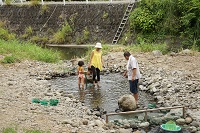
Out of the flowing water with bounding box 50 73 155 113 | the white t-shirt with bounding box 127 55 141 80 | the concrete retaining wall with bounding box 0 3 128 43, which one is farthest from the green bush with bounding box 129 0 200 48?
the white t-shirt with bounding box 127 55 141 80

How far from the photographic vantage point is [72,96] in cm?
1109

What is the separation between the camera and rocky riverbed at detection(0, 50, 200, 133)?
7.86 metres

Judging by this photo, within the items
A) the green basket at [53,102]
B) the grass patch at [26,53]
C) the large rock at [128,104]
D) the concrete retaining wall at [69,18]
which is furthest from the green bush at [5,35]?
the large rock at [128,104]

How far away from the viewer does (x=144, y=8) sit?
21.2 m

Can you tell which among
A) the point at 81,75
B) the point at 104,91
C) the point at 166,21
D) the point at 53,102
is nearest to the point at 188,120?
the point at 53,102

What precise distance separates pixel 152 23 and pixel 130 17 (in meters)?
1.74

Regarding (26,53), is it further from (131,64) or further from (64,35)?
(131,64)

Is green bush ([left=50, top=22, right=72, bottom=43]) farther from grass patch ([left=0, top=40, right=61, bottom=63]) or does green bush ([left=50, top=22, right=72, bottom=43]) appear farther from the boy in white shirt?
the boy in white shirt

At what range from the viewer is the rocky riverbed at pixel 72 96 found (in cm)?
786

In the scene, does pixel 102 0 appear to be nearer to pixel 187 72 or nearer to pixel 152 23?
pixel 152 23

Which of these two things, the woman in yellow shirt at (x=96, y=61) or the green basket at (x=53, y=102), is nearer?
the green basket at (x=53, y=102)

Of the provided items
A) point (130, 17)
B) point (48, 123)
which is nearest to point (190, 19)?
point (130, 17)

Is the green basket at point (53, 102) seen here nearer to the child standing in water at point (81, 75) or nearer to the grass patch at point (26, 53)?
the child standing in water at point (81, 75)

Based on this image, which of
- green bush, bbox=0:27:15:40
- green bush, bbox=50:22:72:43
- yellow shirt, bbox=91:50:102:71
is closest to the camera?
yellow shirt, bbox=91:50:102:71
